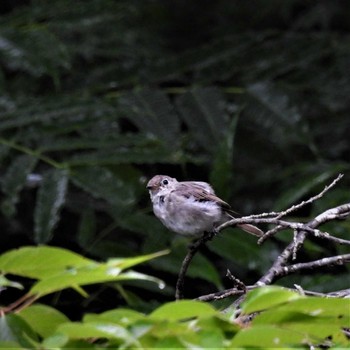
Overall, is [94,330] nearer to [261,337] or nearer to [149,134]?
[261,337]

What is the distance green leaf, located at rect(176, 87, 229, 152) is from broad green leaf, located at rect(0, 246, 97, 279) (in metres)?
3.67

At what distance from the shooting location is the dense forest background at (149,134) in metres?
5.11

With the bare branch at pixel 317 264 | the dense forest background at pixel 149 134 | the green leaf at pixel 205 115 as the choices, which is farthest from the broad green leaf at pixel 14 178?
the bare branch at pixel 317 264

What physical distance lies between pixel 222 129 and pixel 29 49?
1.20m

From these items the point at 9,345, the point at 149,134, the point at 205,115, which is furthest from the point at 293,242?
the point at 205,115

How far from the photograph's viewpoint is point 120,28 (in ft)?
22.6

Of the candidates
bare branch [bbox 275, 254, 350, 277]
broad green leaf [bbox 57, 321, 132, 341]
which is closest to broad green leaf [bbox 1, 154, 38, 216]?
bare branch [bbox 275, 254, 350, 277]

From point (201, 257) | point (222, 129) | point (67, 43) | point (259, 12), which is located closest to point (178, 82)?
point (222, 129)

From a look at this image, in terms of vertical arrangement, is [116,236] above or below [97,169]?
below

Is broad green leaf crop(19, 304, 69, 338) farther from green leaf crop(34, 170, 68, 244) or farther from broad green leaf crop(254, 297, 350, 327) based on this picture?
green leaf crop(34, 170, 68, 244)

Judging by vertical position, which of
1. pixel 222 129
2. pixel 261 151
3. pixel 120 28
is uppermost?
pixel 120 28

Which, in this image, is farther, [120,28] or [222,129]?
[120,28]

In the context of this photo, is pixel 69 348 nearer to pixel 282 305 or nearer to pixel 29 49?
pixel 282 305

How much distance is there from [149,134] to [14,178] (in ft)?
2.73
